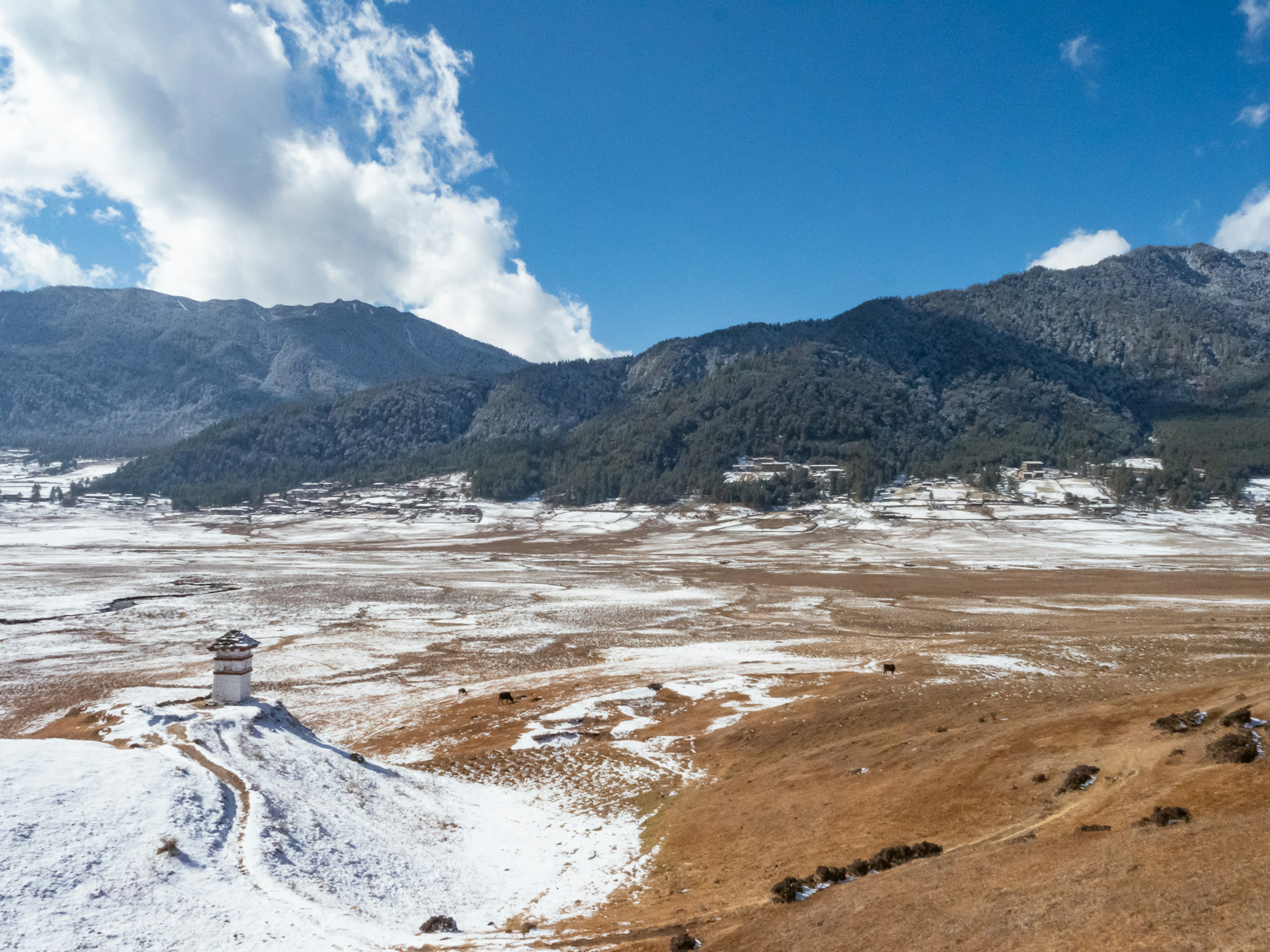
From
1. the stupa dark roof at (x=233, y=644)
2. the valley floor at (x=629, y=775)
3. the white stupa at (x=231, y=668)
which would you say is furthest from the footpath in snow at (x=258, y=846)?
the stupa dark roof at (x=233, y=644)

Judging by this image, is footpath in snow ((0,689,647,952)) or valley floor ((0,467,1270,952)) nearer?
valley floor ((0,467,1270,952))

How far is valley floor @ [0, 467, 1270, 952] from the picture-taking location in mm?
10633

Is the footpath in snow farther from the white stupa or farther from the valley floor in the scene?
the white stupa

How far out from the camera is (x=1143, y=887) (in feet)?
30.4

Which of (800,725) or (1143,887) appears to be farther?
(800,725)

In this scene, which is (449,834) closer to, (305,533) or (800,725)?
(800,725)

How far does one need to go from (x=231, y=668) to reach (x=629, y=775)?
13.9 metres

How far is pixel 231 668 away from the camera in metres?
22.0

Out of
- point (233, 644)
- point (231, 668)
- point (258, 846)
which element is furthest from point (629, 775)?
point (233, 644)

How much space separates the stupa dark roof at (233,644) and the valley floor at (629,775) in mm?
1929

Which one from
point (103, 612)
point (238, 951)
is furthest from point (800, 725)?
point (103, 612)

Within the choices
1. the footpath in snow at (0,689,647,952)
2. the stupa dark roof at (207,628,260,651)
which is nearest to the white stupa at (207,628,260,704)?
the stupa dark roof at (207,628,260,651)

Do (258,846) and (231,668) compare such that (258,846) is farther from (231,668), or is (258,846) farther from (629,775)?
(629,775)

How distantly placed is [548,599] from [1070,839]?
5621 cm
